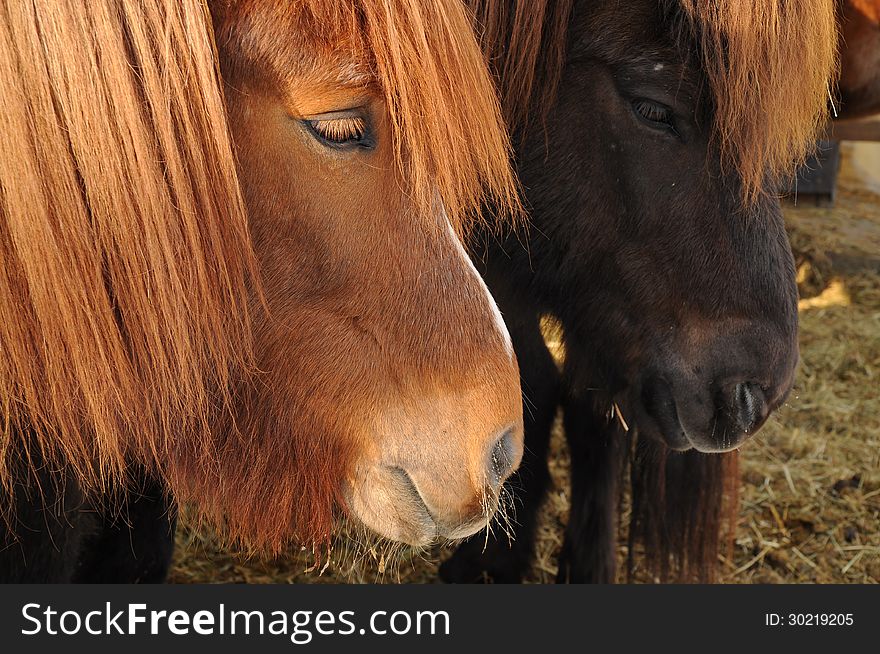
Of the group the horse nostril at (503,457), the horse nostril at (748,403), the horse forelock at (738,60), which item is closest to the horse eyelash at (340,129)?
the horse nostril at (503,457)

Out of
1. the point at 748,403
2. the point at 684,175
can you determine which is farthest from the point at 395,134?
the point at 748,403

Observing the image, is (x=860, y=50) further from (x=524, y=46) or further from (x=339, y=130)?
(x=339, y=130)

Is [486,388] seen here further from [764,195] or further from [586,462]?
[586,462]

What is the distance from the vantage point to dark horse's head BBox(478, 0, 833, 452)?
175 centimetres

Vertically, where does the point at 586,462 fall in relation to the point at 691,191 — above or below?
below

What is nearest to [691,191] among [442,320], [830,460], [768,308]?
[768,308]

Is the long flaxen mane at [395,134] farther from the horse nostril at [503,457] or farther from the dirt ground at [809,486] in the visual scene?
the dirt ground at [809,486]

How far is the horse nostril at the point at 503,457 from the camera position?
134 cm

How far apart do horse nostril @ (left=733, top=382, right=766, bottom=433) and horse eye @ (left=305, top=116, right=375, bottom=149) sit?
1054 mm

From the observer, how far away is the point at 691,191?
6.05 ft

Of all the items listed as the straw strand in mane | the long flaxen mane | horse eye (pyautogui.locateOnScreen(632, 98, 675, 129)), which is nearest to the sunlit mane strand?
horse eye (pyautogui.locateOnScreen(632, 98, 675, 129))

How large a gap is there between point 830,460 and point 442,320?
2.85 meters

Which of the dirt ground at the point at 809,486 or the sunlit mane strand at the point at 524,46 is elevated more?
the sunlit mane strand at the point at 524,46

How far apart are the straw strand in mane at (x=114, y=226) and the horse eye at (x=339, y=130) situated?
125 millimetres
